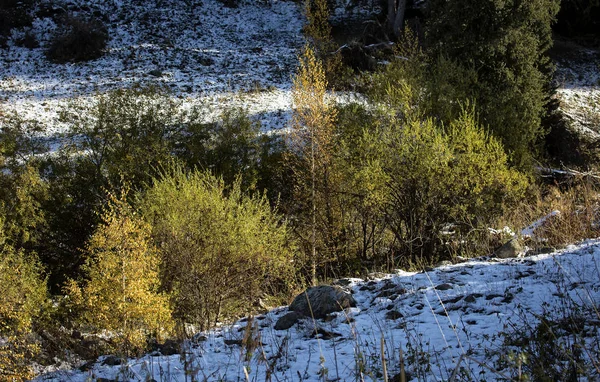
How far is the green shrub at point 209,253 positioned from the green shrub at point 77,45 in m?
20.5

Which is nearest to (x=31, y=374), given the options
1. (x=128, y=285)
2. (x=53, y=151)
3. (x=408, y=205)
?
(x=128, y=285)

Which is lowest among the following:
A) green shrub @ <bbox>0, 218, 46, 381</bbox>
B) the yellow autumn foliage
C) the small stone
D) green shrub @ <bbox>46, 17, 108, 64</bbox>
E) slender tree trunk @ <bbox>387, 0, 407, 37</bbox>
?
green shrub @ <bbox>0, 218, 46, 381</bbox>

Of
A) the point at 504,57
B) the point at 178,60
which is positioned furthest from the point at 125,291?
the point at 178,60

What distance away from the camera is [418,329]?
443 cm

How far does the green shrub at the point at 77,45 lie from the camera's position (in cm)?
2603

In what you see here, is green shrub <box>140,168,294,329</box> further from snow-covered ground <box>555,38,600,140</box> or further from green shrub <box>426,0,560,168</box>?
snow-covered ground <box>555,38,600,140</box>

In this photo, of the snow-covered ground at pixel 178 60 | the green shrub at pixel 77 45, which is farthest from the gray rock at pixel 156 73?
the green shrub at pixel 77 45

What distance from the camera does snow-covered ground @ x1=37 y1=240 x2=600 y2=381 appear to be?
3570 millimetres

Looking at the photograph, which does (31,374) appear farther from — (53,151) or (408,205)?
(53,151)

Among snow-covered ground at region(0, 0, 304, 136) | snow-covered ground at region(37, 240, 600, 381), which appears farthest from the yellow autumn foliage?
snow-covered ground at region(0, 0, 304, 136)

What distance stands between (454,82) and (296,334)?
466 inches

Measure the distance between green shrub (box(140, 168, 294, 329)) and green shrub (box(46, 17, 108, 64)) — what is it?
20.5 meters

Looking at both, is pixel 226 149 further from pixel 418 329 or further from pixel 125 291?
pixel 418 329

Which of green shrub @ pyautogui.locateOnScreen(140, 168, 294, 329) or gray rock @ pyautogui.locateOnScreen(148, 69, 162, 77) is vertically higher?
gray rock @ pyautogui.locateOnScreen(148, 69, 162, 77)
